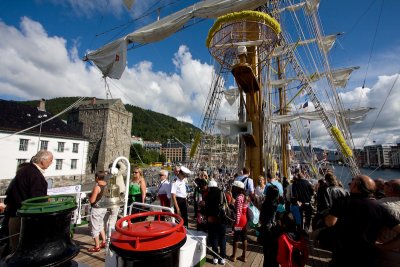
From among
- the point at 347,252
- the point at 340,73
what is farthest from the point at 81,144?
the point at 347,252

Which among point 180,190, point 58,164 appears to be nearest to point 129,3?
point 180,190

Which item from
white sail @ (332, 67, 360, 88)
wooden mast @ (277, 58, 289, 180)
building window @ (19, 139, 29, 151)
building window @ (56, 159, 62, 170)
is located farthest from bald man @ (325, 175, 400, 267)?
building window @ (56, 159, 62, 170)

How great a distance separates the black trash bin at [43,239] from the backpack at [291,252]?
2.30 m

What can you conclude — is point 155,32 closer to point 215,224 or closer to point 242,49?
point 242,49

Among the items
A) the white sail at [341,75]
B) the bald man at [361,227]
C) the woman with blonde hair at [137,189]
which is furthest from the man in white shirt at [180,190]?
the white sail at [341,75]

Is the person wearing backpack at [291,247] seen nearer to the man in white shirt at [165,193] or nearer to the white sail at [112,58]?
the man in white shirt at [165,193]

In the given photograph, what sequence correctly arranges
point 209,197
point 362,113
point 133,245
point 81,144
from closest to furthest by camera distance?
point 133,245 → point 209,197 → point 362,113 → point 81,144

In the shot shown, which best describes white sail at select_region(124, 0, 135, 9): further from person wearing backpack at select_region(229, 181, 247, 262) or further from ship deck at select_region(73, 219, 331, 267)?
person wearing backpack at select_region(229, 181, 247, 262)

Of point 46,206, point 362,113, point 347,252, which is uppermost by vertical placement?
point 362,113

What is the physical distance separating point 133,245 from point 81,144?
38.5 meters

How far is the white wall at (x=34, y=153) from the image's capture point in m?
25.4

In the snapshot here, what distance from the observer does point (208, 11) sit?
8.45 m

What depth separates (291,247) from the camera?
2.69m

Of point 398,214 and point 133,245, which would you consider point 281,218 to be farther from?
point 133,245
